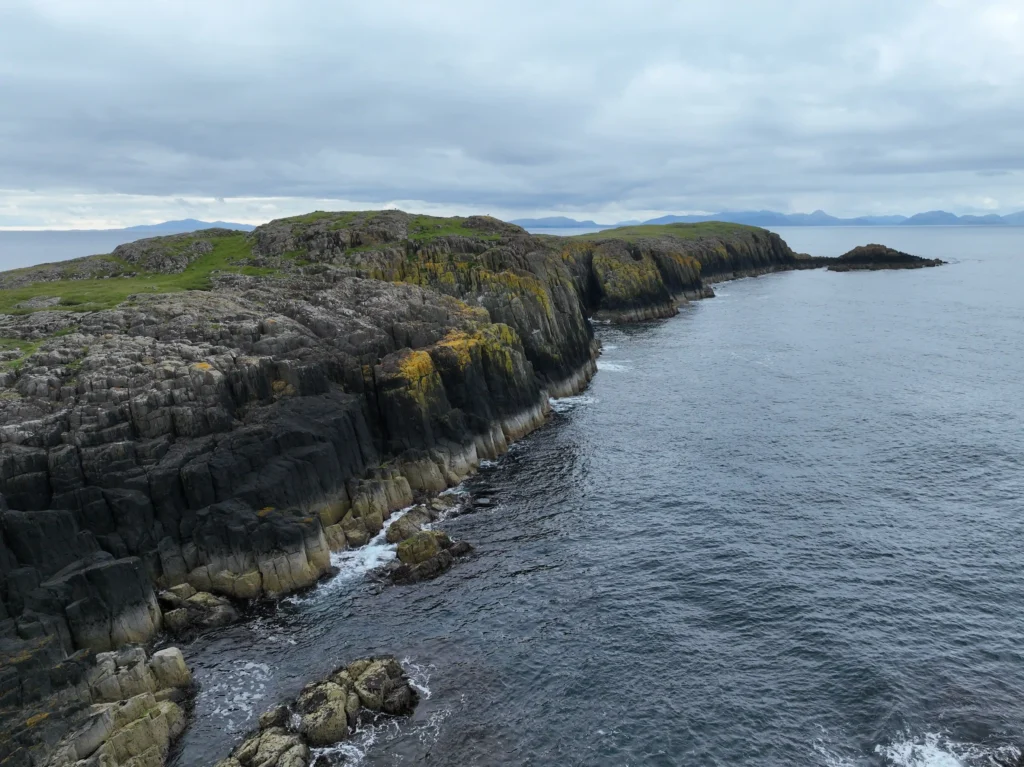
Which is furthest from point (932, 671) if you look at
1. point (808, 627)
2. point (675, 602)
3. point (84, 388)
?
point (84, 388)

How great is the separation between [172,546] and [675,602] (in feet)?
104

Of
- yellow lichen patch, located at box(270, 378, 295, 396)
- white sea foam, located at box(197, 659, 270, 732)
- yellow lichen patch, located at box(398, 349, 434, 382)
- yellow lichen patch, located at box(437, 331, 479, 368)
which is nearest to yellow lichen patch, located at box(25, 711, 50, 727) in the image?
white sea foam, located at box(197, 659, 270, 732)

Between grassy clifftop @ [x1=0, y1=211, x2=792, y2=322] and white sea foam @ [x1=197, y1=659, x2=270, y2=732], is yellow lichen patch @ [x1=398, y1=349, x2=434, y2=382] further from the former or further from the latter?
white sea foam @ [x1=197, y1=659, x2=270, y2=732]

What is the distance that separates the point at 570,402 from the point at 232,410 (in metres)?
44.5

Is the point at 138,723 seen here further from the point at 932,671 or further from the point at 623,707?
the point at 932,671

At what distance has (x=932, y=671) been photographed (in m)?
32.9

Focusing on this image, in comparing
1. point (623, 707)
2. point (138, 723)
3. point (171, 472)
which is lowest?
point (623, 707)

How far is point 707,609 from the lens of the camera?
38844mm

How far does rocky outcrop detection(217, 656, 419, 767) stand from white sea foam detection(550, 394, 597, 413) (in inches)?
1924

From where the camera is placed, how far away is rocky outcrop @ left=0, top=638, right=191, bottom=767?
27484 millimetres

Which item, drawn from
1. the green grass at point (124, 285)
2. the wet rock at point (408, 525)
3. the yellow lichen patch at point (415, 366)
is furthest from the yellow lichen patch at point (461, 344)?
the green grass at point (124, 285)

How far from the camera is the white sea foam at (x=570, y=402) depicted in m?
80.2

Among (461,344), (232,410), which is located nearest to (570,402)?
(461,344)

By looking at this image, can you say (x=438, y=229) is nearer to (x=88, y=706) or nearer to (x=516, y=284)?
(x=516, y=284)
